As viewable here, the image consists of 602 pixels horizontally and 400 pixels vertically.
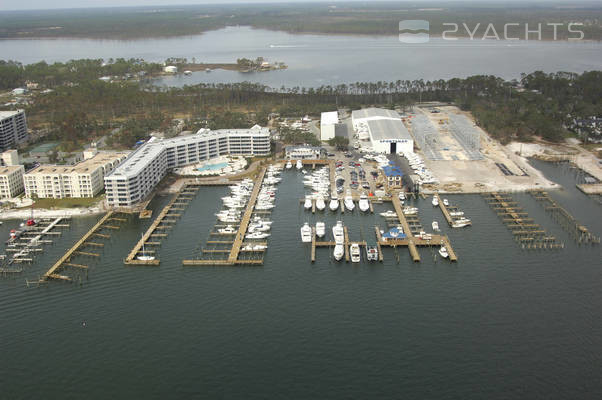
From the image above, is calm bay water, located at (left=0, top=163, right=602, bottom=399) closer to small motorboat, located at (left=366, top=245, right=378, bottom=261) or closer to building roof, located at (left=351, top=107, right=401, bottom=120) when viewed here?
small motorboat, located at (left=366, top=245, right=378, bottom=261)

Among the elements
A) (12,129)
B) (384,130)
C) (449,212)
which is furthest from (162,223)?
(12,129)

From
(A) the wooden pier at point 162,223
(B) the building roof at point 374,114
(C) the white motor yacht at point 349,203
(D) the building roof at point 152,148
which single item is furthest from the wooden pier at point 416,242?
(B) the building roof at point 374,114

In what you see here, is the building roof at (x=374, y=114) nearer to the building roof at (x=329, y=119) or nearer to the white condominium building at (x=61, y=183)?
the building roof at (x=329, y=119)

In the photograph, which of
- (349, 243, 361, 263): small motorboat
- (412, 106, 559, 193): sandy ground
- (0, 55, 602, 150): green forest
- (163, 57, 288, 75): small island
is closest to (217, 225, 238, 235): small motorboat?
(349, 243, 361, 263): small motorboat

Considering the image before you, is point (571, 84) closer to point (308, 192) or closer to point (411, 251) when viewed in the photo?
point (308, 192)

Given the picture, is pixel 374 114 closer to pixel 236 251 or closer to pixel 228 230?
pixel 228 230

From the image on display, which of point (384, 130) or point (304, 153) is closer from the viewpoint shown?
point (304, 153)
